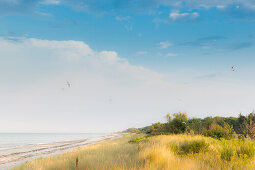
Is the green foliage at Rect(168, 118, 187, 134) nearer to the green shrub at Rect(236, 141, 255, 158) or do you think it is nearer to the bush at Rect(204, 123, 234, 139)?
the bush at Rect(204, 123, 234, 139)

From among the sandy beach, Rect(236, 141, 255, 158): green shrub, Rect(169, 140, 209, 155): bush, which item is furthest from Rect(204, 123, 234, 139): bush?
the sandy beach

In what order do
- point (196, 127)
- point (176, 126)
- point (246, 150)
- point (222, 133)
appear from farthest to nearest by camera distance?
point (176, 126) → point (196, 127) → point (222, 133) → point (246, 150)

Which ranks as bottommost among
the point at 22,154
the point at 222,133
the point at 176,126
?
the point at 22,154

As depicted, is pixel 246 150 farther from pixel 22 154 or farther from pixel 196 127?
pixel 22 154

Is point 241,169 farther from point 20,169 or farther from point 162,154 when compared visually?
point 20,169

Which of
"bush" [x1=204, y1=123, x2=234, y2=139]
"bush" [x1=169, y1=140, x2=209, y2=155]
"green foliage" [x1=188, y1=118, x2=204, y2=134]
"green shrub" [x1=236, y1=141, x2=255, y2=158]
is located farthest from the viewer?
"green foliage" [x1=188, y1=118, x2=204, y2=134]

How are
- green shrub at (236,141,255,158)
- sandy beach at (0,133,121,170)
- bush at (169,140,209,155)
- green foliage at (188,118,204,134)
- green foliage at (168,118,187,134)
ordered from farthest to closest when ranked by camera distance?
green foliage at (168,118,187,134)
green foliage at (188,118,204,134)
sandy beach at (0,133,121,170)
bush at (169,140,209,155)
green shrub at (236,141,255,158)

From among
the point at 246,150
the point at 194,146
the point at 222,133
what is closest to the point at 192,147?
the point at 194,146

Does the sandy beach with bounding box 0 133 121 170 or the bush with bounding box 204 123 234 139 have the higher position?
the bush with bounding box 204 123 234 139

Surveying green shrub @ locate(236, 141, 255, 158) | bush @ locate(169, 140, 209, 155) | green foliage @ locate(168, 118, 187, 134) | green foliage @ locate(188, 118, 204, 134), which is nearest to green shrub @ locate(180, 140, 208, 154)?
bush @ locate(169, 140, 209, 155)

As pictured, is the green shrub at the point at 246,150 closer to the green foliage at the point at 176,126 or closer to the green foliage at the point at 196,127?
the green foliage at the point at 196,127

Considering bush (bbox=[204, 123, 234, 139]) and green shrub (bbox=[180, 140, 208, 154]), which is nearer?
green shrub (bbox=[180, 140, 208, 154])

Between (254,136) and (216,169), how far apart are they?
6.74 metres

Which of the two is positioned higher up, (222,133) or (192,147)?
(192,147)
